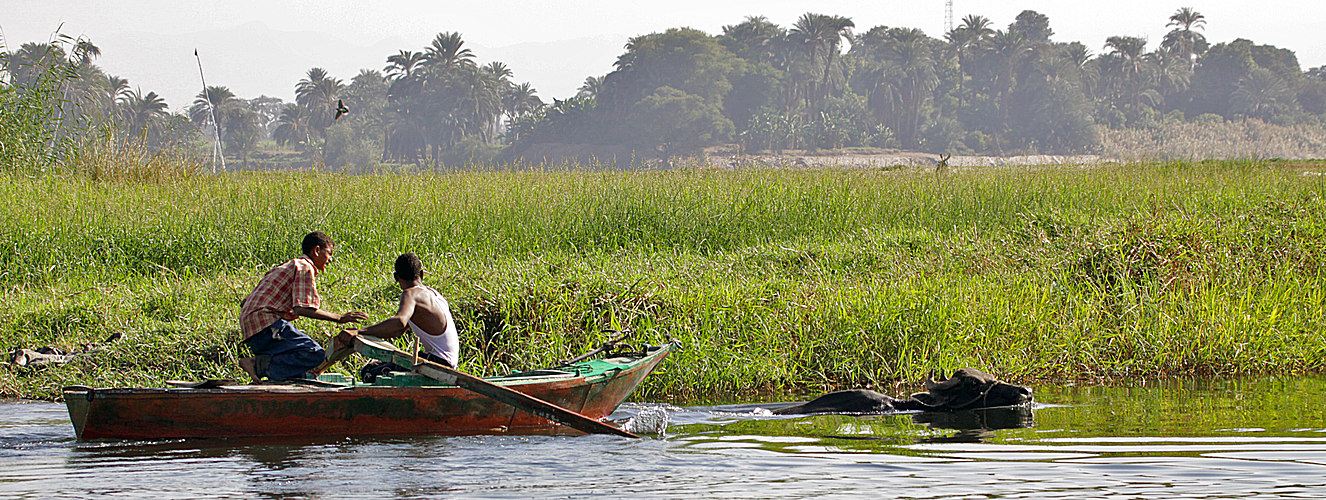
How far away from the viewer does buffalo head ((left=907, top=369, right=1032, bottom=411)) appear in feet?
22.6

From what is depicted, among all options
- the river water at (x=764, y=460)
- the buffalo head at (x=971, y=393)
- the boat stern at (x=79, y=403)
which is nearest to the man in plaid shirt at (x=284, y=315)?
the river water at (x=764, y=460)

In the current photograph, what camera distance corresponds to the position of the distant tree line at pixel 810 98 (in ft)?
229

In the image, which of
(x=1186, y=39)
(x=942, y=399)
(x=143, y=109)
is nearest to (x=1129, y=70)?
(x=1186, y=39)

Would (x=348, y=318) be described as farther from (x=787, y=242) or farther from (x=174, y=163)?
(x=174, y=163)

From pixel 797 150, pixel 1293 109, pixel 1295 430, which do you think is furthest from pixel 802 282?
pixel 1293 109

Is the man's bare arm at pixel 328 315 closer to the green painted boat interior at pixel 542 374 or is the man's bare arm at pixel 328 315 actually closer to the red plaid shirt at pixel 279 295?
the red plaid shirt at pixel 279 295

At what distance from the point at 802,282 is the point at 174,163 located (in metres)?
9.17

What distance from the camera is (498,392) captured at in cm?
590

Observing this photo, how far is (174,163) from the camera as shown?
15.3m

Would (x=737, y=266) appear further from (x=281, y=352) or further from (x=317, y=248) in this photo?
(x=281, y=352)

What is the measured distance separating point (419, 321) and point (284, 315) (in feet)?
2.31

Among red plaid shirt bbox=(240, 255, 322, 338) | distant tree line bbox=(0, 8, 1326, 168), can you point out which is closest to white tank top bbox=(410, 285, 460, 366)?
red plaid shirt bbox=(240, 255, 322, 338)

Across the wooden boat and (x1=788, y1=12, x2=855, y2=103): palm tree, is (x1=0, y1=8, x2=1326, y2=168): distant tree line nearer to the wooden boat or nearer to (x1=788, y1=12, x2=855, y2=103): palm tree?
(x1=788, y1=12, x2=855, y2=103): palm tree

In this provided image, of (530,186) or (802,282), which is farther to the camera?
(530,186)
